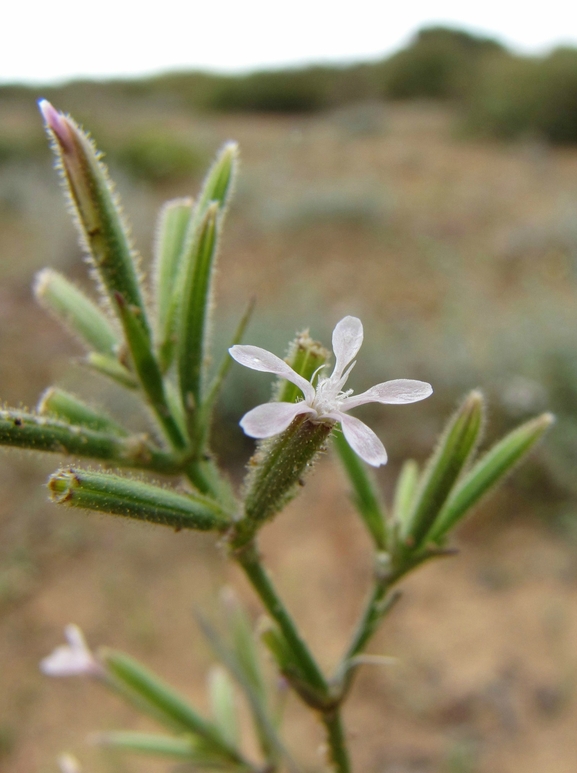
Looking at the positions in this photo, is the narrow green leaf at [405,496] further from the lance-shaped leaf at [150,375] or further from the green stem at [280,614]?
the lance-shaped leaf at [150,375]

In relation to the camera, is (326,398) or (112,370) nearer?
(326,398)

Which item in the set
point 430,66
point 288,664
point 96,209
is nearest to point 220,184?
point 96,209

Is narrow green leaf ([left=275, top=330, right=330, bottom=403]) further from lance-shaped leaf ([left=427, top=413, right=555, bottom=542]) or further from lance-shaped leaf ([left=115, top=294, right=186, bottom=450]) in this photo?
lance-shaped leaf ([left=427, top=413, right=555, bottom=542])

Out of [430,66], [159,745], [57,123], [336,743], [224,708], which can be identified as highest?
[430,66]

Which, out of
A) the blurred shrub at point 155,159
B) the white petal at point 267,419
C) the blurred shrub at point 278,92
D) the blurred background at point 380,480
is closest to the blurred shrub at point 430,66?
the blurred shrub at point 278,92

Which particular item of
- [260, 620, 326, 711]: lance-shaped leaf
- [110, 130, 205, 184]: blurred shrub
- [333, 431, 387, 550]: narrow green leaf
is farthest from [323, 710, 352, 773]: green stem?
[110, 130, 205, 184]: blurred shrub

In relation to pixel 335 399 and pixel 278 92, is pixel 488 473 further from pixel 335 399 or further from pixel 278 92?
pixel 278 92

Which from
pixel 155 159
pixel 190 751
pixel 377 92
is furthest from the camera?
pixel 377 92
